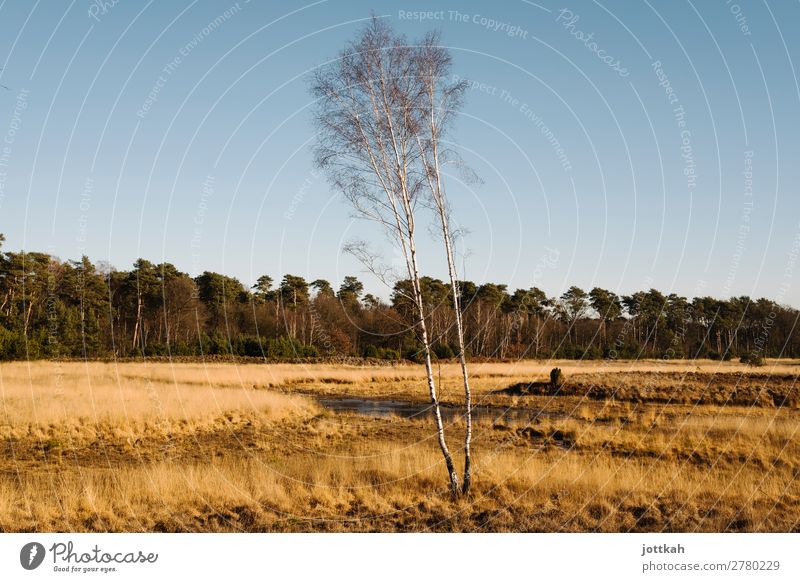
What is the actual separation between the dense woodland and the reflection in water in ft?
49.8

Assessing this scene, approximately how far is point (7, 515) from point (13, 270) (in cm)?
5647

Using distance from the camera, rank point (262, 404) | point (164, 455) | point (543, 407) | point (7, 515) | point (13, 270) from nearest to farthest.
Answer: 1. point (7, 515)
2. point (164, 455)
3. point (262, 404)
4. point (543, 407)
5. point (13, 270)

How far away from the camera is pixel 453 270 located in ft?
40.5

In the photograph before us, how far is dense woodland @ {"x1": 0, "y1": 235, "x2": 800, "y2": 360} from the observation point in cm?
5759

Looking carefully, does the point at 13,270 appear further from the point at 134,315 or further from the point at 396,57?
the point at 396,57

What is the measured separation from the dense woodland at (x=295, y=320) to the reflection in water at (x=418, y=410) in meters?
15.2

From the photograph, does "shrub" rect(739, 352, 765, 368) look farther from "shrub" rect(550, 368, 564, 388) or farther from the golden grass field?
"shrub" rect(550, 368, 564, 388)

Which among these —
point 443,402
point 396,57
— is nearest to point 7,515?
point 396,57

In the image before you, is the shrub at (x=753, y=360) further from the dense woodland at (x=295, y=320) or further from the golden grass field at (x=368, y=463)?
the golden grass field at (x=368, y=463)
